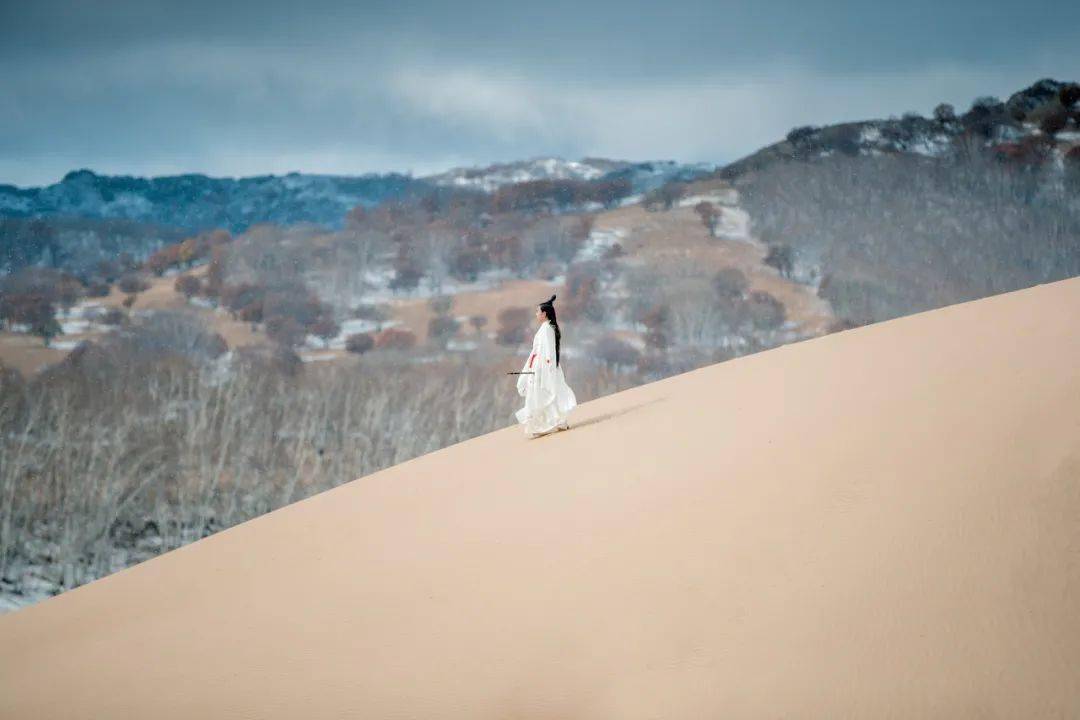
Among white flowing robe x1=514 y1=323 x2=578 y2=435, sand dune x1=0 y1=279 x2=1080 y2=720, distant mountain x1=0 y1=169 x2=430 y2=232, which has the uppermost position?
distant mountain x1=0 y1=169 x2=430 y2=232

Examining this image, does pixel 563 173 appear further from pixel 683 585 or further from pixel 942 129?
pixel 683 585

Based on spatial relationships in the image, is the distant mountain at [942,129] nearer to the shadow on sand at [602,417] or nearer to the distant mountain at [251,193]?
the distant mountain at [251,193]

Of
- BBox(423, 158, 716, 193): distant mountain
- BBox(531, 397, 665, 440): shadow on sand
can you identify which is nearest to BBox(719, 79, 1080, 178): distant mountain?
BBox(423, 158, 716, 193): distant mountain

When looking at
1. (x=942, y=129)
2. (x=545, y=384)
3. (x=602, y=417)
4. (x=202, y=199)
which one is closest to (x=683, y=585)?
(x=545, y=384)

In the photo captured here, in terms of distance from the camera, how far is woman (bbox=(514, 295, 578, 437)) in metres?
11.9

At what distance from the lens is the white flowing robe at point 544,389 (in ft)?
39.0

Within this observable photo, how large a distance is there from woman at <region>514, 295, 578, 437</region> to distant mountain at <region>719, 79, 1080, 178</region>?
6348 centimetres

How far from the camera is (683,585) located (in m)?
7.40

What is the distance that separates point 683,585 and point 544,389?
16.7ft

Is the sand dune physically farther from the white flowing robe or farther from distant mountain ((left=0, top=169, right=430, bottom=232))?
distant mountain ((left=0, top=169, right=430, bottom=232))

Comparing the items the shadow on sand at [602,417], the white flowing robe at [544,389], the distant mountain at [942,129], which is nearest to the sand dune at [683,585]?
the white flowing robe at [544,389]

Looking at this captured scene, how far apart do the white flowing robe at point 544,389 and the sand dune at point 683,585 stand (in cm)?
57

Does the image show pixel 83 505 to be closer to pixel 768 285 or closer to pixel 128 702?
pixel 128 702

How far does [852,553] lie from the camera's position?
7.16 m
